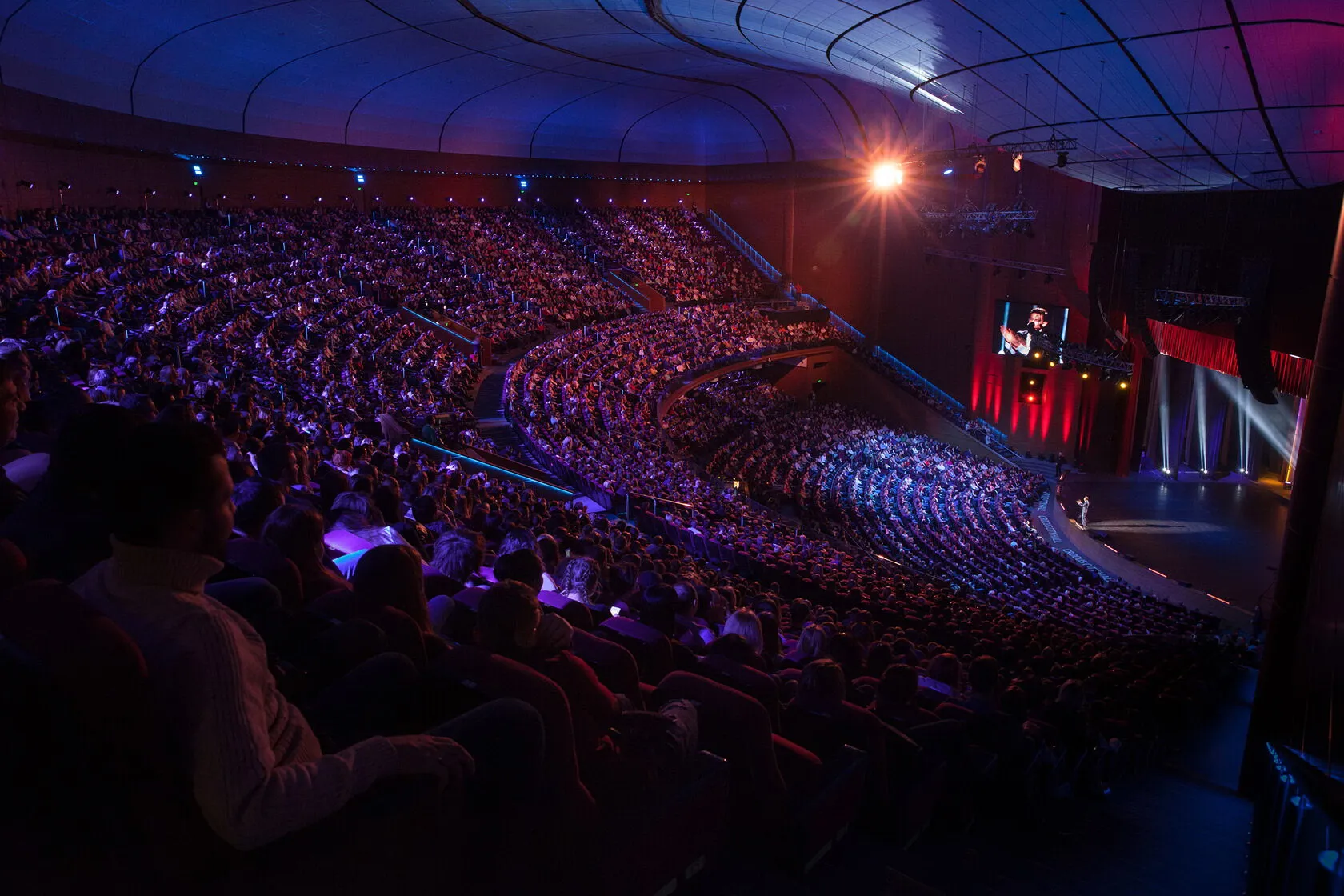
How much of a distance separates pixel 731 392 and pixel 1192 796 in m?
19.1

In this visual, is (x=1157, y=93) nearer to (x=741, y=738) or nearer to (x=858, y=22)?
(x=858, y=22)

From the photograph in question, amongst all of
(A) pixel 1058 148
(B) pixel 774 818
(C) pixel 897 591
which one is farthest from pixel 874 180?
(B) pixel 774 818

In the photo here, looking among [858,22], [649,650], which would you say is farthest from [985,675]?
[858,22]

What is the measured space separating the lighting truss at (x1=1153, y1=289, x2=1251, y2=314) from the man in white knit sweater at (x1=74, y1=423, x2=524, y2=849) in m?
17.2

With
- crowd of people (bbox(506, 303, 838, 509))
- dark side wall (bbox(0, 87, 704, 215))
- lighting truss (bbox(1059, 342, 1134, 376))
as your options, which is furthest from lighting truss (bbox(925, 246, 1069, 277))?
dark side wall (bbox(0, 87, 704, 215))

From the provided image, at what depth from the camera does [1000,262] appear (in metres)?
25.6

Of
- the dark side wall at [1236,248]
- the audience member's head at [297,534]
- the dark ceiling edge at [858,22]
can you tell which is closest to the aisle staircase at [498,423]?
the dark ceiling edge at [858,22]

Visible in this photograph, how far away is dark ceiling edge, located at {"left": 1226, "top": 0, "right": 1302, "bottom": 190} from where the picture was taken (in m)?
9.09

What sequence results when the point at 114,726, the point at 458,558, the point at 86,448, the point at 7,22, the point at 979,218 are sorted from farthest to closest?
the point at 979,218 < the point at 7,22 < the point at 458,558 < the point at 86,448 < the point at 114,726

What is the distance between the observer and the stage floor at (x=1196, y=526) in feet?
53.6

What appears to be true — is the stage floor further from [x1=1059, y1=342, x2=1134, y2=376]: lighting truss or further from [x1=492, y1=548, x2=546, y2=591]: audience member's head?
[x1=492, y1=548, x2=546, y2=591]: audience member's head

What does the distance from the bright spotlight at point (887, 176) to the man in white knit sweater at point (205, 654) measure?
28956 mm

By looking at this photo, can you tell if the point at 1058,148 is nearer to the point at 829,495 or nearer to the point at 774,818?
the point at 829,495

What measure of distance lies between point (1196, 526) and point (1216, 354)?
15.6 feet
